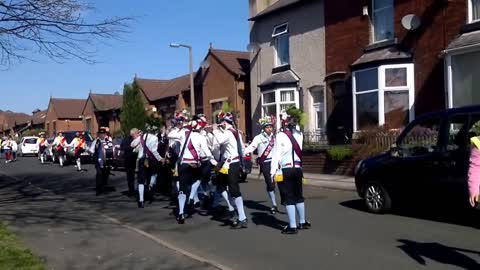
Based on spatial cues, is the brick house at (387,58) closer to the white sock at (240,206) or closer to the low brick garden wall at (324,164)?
the low brick garden wall at (324,164)

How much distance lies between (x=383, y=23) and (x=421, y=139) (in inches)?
486

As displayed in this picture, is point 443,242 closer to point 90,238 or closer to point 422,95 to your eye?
point 90,238

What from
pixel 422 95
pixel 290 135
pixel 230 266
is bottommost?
pixel 230 266

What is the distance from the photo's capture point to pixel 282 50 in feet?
93.6

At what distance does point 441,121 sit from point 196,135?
423 centimetres

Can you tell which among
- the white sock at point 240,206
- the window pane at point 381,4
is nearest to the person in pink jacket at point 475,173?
the white sock at point 240,206

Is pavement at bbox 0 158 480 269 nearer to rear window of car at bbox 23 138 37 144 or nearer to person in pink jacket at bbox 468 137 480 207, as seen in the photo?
person in pink jacket at bbox 468 137 480 207

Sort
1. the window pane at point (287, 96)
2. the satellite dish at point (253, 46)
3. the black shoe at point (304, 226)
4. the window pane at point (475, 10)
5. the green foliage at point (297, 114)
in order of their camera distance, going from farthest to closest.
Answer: the satellite dish at point (253, 46) → the window pane at point (287, 96) → the window pane at point (475, 10) → the green foliage at point (297, 114) → the black shoe at point (304, 226)

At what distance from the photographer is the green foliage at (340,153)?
20366 millimetres

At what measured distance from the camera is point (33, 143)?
47.8 meters

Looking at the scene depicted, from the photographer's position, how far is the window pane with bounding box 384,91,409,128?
2116 centimetres

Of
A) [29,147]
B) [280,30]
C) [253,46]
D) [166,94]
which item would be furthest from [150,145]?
[29,147]

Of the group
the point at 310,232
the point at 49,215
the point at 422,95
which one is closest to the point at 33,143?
the point at 422,95

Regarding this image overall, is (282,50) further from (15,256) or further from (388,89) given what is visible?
(15,256)
